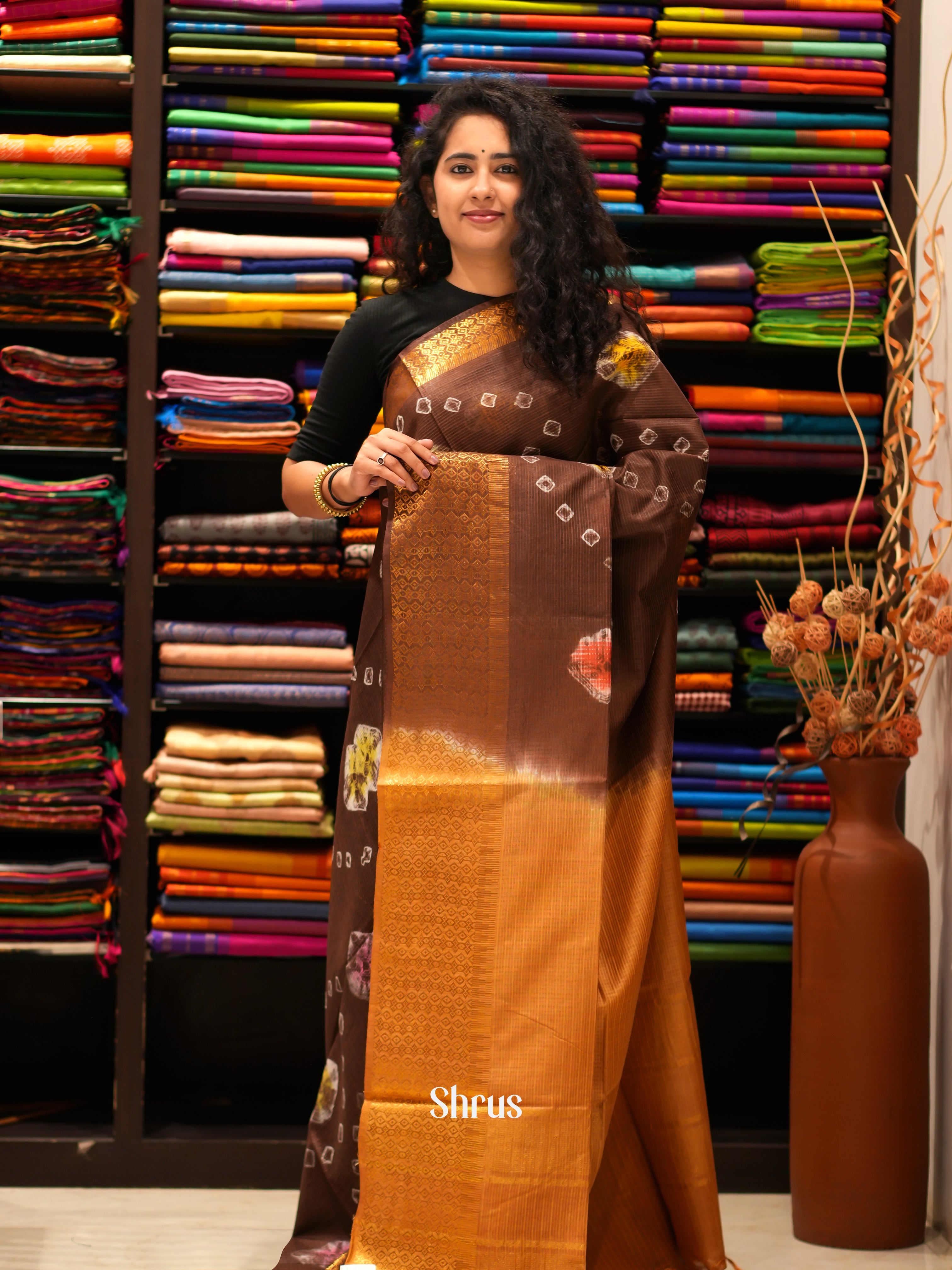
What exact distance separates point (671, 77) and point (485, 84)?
0.93m

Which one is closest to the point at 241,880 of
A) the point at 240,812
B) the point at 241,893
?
the point at 241,893

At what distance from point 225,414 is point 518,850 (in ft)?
4.33

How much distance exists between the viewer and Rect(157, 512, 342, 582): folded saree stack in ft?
8.91

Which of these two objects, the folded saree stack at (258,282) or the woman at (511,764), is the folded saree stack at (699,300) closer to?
the folded saree stack at (258,282)

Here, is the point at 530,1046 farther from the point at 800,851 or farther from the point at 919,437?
the point at 919,437

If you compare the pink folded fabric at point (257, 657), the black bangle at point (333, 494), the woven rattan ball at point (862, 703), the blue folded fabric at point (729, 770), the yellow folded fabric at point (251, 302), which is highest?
the yellow folded fabric at point (251, 302)

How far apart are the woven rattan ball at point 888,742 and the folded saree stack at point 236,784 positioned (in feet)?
3.56

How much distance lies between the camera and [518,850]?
1.82m

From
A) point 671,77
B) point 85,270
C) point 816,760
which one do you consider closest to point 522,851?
point 816,760

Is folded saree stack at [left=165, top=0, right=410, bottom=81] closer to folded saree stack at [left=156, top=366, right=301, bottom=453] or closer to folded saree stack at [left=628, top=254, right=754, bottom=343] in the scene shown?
folded saree stack at [left=156, top=366, right=301, bottom=453]

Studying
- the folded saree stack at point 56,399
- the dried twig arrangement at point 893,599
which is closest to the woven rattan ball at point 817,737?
the dried twig arrangement at point 893,599

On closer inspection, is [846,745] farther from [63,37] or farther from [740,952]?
[63,37]

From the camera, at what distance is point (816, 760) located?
8.02 ft

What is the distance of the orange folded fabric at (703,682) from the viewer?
276cm
